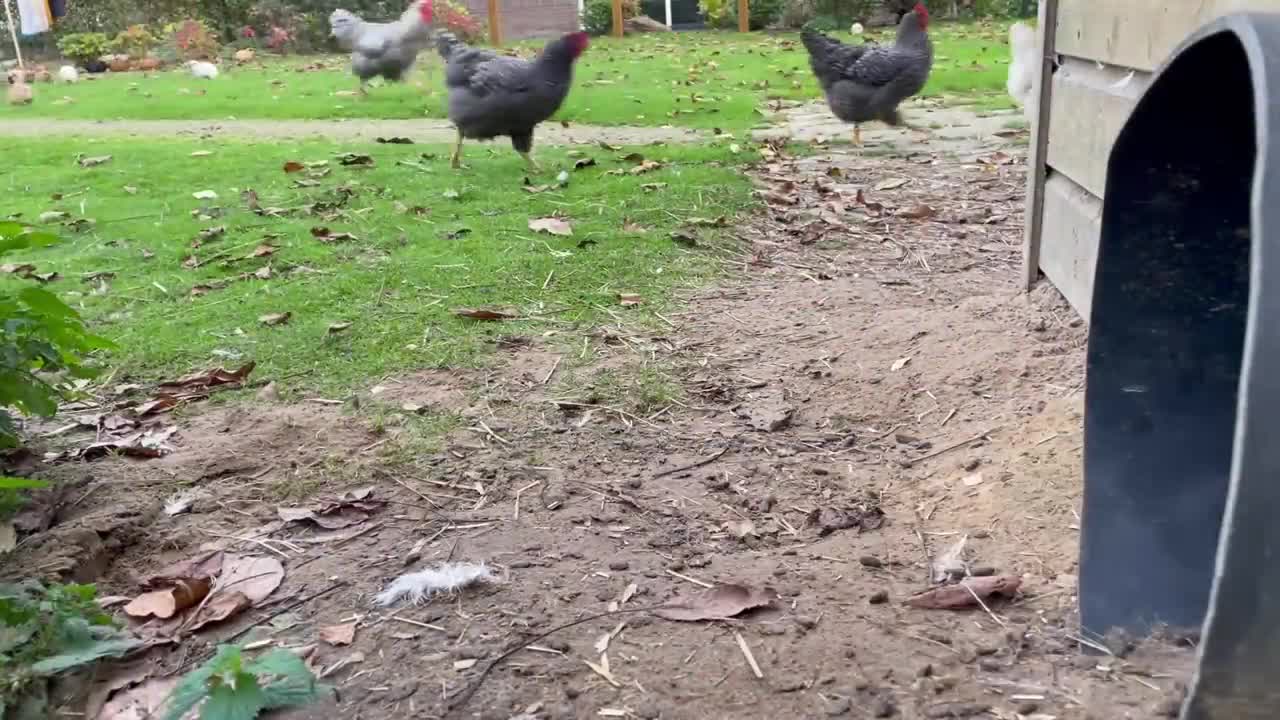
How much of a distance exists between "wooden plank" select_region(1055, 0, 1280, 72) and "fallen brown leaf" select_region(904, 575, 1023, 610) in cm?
99

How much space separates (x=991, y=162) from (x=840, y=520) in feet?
14.4

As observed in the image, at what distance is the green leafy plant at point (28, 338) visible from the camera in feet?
6.86

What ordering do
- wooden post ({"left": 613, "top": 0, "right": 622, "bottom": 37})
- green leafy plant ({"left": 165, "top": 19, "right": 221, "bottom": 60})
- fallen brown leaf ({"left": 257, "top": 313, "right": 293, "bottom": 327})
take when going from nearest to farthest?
fallen brown leaf ({"left": 257, "top": 313, "right": 293, "bottom": 327}), green leafy plant ({"left": 165, "top": 19, "right": 221, "bottom": 60}), wooden post ({"left": 613, "top": 0, "right": 622, "bottom": 37})

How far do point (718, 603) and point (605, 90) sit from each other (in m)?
8.99

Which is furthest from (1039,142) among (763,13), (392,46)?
(763,13)

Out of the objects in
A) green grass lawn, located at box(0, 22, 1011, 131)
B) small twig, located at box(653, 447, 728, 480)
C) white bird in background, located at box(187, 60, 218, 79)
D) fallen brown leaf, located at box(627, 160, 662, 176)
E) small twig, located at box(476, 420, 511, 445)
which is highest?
white bird in background, located at box(187, 60, 218, 79)

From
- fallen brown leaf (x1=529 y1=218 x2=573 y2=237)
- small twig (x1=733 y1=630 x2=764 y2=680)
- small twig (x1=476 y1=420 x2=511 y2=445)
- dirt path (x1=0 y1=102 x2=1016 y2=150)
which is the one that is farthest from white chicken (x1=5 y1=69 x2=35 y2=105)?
small twig (x1=733 y1=630 x2=764 y2=680)

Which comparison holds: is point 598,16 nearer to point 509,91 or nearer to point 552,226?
point 509,91

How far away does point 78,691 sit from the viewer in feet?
5.29

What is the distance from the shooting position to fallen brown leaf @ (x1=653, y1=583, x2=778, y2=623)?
1702 millimetres

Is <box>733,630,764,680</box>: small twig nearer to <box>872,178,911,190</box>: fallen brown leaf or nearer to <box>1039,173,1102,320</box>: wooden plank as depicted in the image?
<box>1039,173,1102,320</box>: wooden plank

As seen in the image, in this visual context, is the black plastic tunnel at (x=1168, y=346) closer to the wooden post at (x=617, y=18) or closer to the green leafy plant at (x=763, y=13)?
the wooden post at (x=617, y=18)

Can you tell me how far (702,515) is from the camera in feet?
7.01

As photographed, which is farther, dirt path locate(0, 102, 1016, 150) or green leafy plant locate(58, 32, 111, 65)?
green leafy plant locate(58, 32, 111, 65)
